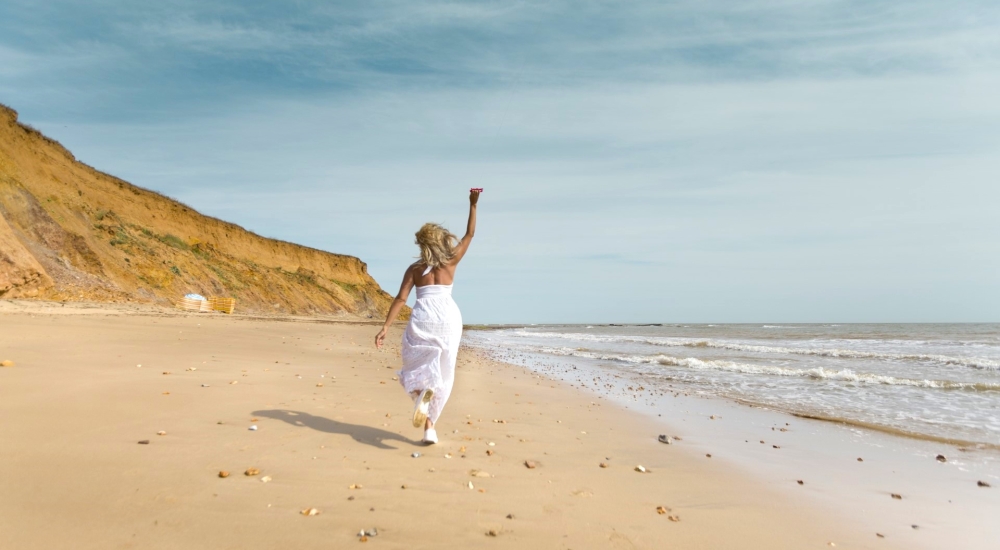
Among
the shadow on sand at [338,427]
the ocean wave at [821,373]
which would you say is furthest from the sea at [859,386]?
the shadow on sand at [338,427]

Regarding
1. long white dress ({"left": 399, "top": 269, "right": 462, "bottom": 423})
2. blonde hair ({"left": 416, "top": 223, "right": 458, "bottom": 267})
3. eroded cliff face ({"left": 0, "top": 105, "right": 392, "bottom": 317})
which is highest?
eroded cliff face ({"left": 0, "top": 105, "right": 392, "bottom": 317})

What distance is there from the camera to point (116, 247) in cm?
2936

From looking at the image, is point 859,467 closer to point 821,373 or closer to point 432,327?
point 432,327

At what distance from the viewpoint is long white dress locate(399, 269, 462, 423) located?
4910mm

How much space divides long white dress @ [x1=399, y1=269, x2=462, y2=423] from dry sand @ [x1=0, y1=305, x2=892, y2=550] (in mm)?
484

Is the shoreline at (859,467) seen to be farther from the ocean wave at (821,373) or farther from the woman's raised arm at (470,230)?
the ocean wave at (821,373)

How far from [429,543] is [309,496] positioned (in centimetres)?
90

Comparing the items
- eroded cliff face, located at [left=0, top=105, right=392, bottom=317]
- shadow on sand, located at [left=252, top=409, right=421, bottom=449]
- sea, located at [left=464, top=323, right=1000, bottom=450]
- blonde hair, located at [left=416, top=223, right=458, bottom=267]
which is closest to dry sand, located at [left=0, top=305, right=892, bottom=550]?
shadow on sand, located at [left=252, top=409, right=421, bottom=449]

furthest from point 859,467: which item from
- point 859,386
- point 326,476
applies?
point 859,386

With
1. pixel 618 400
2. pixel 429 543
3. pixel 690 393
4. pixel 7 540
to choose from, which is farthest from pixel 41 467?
pixel 690 393

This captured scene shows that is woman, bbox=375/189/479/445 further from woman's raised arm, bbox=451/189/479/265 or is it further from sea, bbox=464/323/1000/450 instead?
sea, bbox=464/323/1000/450

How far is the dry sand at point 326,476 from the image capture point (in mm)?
2922

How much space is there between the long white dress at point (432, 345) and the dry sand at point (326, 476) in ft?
1.59

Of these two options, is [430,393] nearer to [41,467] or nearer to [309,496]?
[309,496]
